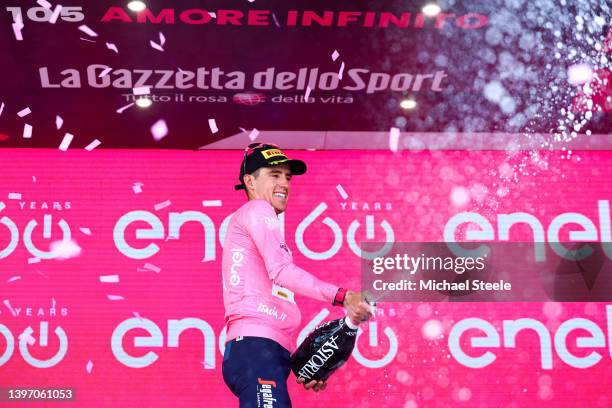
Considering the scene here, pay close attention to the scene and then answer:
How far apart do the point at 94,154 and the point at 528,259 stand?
341 centimetres

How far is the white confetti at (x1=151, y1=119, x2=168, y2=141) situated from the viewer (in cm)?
567

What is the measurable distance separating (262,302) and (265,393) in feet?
1.03

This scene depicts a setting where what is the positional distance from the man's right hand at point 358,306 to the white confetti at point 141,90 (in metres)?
3.32

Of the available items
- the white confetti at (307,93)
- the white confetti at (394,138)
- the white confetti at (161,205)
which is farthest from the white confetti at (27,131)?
the white confetti at (394,138)

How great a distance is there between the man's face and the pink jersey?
155 mm

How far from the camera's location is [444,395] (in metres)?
5.71

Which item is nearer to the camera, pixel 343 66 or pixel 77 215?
pixel 343 66

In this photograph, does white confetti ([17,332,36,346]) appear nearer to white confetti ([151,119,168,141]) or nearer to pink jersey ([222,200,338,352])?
white confetti ([151,119,168,141])

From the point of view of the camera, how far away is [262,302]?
2496mm

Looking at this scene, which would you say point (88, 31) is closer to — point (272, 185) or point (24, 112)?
point (24, 112)

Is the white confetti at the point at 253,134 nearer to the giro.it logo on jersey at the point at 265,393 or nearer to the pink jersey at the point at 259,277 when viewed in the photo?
the pink jersey at the point at 259,277

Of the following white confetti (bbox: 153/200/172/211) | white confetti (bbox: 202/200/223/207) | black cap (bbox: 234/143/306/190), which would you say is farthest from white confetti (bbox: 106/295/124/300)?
black cap (bbox: 234/143/306/190)

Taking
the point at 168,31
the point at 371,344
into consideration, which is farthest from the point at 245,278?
the point at 371,344

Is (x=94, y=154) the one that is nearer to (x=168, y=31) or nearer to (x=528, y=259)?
(x=168, y=31)
